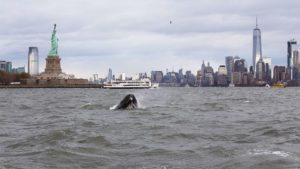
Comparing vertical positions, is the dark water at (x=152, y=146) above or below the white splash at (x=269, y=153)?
below

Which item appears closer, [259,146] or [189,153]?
[189,153]

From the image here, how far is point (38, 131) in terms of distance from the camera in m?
24.6

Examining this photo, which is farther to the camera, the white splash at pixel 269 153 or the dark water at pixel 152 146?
the white splash at pixel 269 153

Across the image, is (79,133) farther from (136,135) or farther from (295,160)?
(295,160)

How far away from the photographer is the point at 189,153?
17625 millimetres

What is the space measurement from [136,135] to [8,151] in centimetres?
636

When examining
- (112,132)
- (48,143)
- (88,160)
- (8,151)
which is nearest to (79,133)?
(112,132)

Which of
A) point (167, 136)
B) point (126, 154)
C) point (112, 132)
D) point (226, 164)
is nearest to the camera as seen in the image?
point (226, 164)

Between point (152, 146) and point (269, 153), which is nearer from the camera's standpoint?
point (269, 153)

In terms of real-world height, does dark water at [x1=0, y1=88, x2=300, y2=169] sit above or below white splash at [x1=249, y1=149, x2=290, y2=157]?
below

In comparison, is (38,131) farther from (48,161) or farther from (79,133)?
(48,161)

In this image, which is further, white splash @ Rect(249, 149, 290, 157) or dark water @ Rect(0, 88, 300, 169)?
white splash @ Rect(249, 149, 290, 157)

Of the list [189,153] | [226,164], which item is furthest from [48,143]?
[226,164]

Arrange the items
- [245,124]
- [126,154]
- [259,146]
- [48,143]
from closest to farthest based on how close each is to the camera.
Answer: [126,154] < [259,146] < [48,143] < [245,124]
